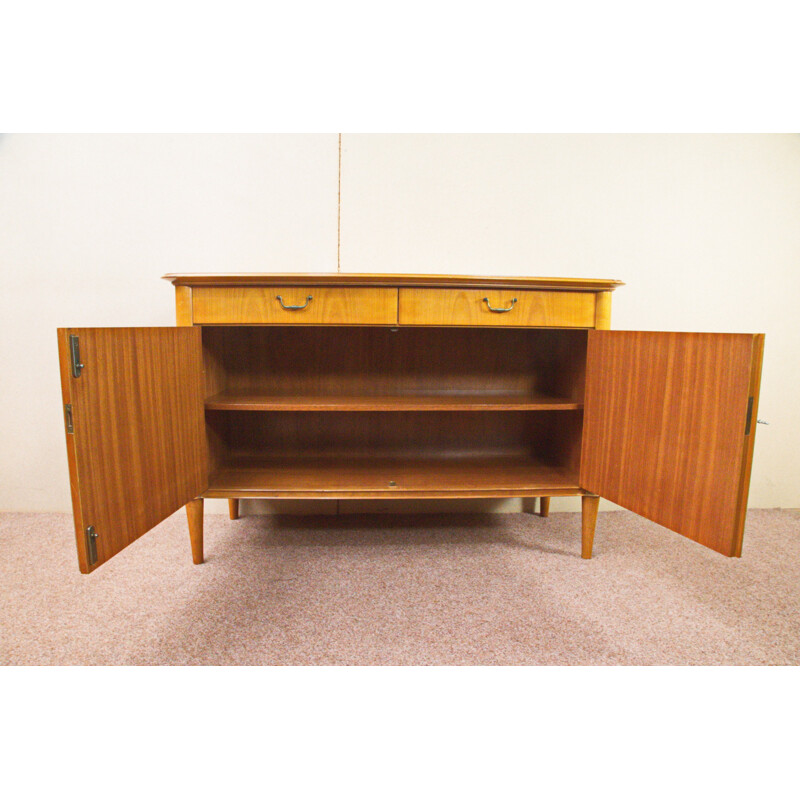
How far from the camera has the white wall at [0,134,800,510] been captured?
1.31 meters

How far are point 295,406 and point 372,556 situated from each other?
440 millimetres

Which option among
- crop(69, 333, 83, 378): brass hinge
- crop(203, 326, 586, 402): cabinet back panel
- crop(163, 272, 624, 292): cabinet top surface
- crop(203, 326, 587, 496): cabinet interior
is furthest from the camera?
crop(203, 326, 586, 402): cabinet back panel

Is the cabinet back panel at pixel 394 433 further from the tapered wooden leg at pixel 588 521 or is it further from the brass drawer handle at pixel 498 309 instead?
the brass drawer handle at pixel 498 309

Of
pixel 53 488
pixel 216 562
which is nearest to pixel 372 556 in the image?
pixel 216 562

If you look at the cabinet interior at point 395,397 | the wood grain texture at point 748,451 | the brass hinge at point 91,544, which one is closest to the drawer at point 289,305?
the cabinet interior at point 395,397

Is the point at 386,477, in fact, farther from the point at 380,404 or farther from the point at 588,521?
the point at 588,521

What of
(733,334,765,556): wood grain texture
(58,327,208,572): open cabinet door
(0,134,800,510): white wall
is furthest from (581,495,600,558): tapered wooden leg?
(58,327,208,572): open cabinet door

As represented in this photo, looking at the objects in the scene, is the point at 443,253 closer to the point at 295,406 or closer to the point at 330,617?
the point at 295,406

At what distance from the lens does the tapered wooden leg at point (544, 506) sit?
1426 millimetres

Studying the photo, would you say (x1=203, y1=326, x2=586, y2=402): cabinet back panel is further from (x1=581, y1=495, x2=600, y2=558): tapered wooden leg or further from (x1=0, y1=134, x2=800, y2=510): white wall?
(x1=581, y1=495, x2=600, y2=558): tapered wooden leg

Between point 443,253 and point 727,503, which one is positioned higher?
point 443,253

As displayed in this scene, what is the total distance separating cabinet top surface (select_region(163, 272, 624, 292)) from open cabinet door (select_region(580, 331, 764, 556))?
0.63 ft

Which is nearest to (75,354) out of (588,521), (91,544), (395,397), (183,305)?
(91,544)

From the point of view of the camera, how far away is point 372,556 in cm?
117
